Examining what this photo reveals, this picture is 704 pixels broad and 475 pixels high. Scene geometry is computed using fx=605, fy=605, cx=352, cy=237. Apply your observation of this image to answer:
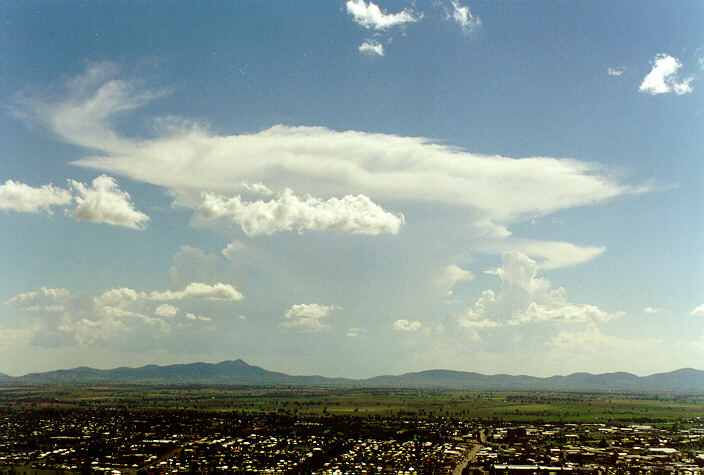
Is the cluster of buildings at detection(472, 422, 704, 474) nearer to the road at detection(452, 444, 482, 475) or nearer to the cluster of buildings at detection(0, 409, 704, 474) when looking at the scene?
the cluster of buildings at detection(0, 409, 704, 474)

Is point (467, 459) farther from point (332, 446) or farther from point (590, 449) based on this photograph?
point (590, 449)

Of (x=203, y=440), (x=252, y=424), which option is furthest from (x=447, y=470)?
(x=252, y=424)

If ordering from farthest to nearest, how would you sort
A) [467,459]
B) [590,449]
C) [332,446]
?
[332,446], [590,449], [467,459]

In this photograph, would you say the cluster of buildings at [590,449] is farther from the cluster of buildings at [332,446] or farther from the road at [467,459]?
the road at [467,459]

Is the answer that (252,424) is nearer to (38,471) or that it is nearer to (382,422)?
(382,422)

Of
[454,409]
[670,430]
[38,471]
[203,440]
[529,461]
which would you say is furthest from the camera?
[454,409]

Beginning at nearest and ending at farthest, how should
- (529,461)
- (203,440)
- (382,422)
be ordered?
1. (529,461)
2. (203,440)
3. (382,422)

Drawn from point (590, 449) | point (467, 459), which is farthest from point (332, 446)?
point (590, 449)

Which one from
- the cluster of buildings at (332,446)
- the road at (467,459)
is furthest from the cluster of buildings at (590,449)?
the road at (467,459)

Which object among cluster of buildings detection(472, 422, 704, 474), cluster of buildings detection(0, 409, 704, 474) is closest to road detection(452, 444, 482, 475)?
cluster of buildings detection(0, 409, 704, 474)
